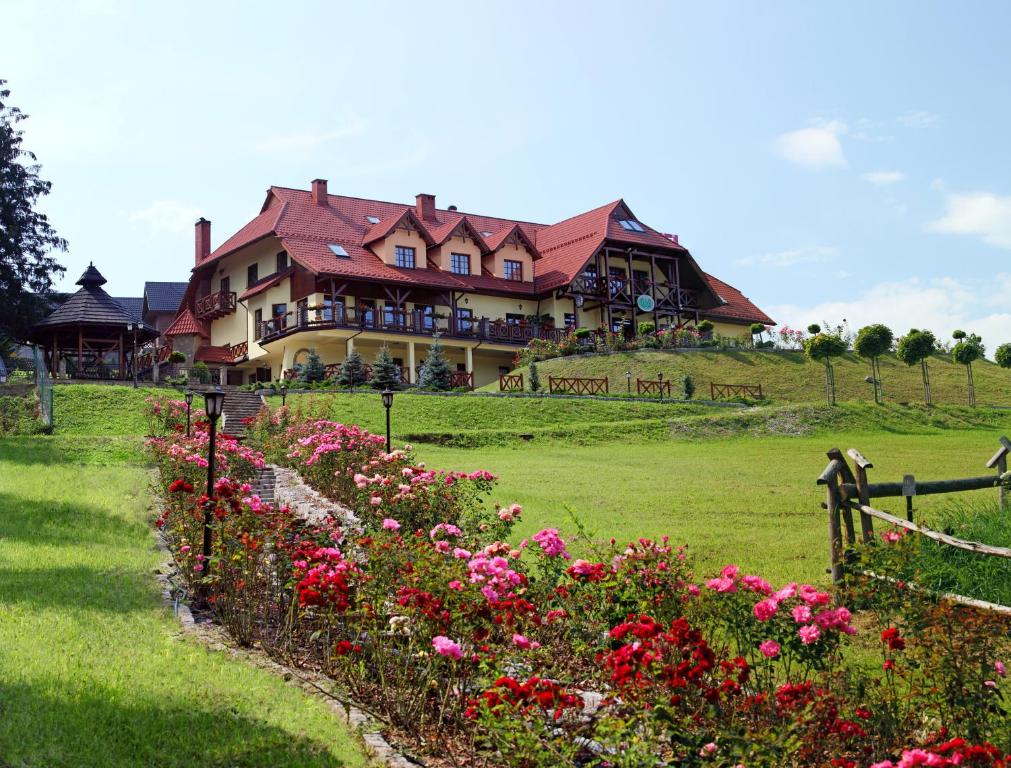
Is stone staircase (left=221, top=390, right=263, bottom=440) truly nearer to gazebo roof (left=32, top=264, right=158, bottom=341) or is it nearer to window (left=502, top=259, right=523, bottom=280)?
gazebo roof (left=32, top=264, right=158, bottom=341)

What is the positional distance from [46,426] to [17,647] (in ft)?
66.5

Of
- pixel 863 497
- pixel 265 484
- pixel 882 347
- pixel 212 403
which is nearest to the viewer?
pixel 863 497

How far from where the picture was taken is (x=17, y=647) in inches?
262

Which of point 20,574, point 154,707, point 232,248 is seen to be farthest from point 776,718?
point 232,248

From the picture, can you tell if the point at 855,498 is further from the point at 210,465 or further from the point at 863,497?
the point at 210,465

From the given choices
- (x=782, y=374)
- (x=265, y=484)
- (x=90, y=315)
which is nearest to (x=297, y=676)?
(x=265, y=484)

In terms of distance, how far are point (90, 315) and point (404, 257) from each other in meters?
13.3

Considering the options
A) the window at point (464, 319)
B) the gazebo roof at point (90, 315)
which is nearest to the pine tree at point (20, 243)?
the gazebo roof at point (90, 315)

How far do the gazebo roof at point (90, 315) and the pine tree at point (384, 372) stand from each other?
27.3ft

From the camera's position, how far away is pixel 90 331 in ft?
120

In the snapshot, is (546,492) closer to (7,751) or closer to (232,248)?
(7,751)

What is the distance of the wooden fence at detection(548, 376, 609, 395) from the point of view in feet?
116

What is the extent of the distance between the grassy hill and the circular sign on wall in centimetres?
709

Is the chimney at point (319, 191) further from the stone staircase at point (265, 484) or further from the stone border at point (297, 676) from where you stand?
the stone border at point (297, 676)
